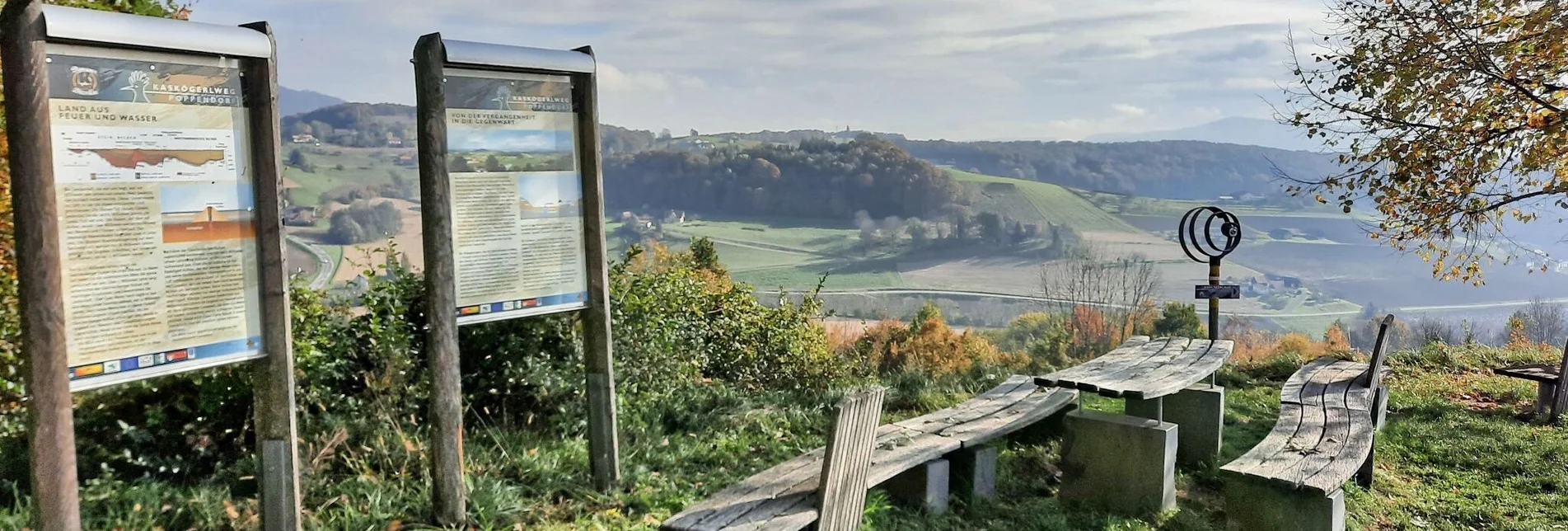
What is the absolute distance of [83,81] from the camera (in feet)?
9.42

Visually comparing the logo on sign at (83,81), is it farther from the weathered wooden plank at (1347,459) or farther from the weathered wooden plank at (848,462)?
the weathered wooden plank at (1347,459)

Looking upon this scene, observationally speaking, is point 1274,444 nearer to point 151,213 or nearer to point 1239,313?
point 151,213

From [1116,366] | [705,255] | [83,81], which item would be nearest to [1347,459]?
[1116,366]

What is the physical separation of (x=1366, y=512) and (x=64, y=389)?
5.68 metres

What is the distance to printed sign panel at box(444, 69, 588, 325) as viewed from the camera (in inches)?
158

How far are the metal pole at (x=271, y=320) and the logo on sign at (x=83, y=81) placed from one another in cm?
49

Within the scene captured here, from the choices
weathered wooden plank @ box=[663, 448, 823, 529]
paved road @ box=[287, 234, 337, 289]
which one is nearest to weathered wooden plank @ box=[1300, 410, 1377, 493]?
weathered wooden plank @ box=[663, 448, 823, 529]

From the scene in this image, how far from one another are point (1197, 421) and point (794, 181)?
54.7ft

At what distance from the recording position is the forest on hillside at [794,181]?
62.3ft

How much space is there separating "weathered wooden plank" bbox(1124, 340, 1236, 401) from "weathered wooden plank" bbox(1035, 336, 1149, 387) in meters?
0.31

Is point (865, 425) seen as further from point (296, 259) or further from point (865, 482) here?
point (296, 259)

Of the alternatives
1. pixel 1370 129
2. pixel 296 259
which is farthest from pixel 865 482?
pixel 1370 129

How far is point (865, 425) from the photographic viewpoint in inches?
150

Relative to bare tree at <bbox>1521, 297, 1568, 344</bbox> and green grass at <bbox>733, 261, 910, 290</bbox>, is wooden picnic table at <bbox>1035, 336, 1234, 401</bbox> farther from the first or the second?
green grass at <bbox>733, 261, 910, 290</bbox>
